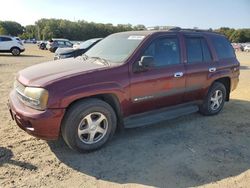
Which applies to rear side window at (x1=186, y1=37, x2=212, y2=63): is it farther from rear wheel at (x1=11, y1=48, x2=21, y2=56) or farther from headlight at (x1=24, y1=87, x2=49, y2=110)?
rear wheel at (x1=11, y1=48, x2=21, y2=56)

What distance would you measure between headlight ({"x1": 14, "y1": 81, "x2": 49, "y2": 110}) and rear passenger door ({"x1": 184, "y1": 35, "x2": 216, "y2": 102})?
2853 mm

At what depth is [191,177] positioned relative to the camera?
3885 mm

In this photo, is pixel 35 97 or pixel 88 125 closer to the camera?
pixel 35 97

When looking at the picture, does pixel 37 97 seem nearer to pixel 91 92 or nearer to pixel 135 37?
pixel 91 92

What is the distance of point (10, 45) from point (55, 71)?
22.7 m

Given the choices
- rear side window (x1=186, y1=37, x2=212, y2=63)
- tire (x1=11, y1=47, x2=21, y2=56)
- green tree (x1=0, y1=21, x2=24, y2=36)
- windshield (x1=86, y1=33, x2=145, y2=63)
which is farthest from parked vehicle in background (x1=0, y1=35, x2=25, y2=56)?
green tree (x1=0, y1=21, x2=24, y2=36)

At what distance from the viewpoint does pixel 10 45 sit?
25.1 metres

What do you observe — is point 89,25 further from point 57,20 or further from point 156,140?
point 156,140

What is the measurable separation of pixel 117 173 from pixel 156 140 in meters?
1.31

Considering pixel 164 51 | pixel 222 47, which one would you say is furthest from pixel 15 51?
pixel 164 51

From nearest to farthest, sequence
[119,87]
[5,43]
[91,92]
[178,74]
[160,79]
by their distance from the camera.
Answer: [91,92] → [119,87] → [160,79] → [178,74] → [5,43]

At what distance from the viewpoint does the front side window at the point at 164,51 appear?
513 centimetres

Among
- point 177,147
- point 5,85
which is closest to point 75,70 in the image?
point 177,147

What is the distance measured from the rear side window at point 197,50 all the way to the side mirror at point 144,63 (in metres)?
1.23
